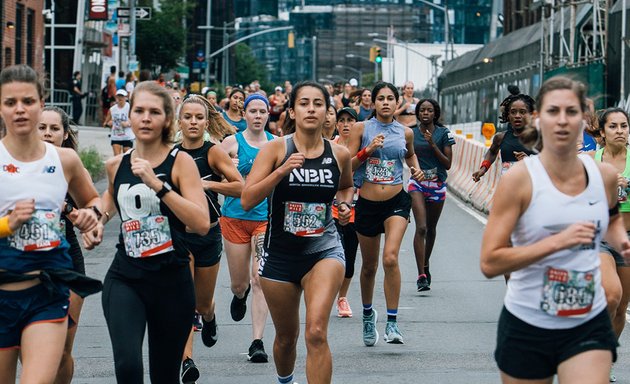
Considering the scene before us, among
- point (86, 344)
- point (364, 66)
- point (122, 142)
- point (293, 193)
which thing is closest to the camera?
point (293, 193)

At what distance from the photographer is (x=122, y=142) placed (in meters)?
25.8

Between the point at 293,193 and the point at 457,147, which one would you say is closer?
the point at 293,193

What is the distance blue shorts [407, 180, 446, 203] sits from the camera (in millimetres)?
13296

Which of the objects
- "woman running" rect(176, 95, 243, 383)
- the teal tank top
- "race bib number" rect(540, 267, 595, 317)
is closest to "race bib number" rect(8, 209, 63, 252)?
"race bib number" rect(540, 267, 595, 317)

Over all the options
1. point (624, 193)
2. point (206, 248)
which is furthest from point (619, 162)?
point (206, 248)

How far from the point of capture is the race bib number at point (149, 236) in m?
6.32

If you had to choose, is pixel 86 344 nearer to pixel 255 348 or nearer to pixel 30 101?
pixel 255 348

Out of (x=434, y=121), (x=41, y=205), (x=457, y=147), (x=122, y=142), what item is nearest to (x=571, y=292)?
(x=41, y=205)

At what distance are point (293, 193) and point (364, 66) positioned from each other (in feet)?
561

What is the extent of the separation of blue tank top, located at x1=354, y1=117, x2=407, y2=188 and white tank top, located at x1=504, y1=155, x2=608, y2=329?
539cm

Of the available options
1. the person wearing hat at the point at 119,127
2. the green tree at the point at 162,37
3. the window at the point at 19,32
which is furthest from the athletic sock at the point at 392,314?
the green tree at the point at 162,37

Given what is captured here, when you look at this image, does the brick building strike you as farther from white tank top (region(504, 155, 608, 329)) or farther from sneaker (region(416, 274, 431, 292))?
white tank top (region(504, 155, 608, 329))

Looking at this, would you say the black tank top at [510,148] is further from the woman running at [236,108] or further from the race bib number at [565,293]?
the race bib number at [565,293]

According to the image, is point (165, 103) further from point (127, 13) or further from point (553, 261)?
point (127, 13)
